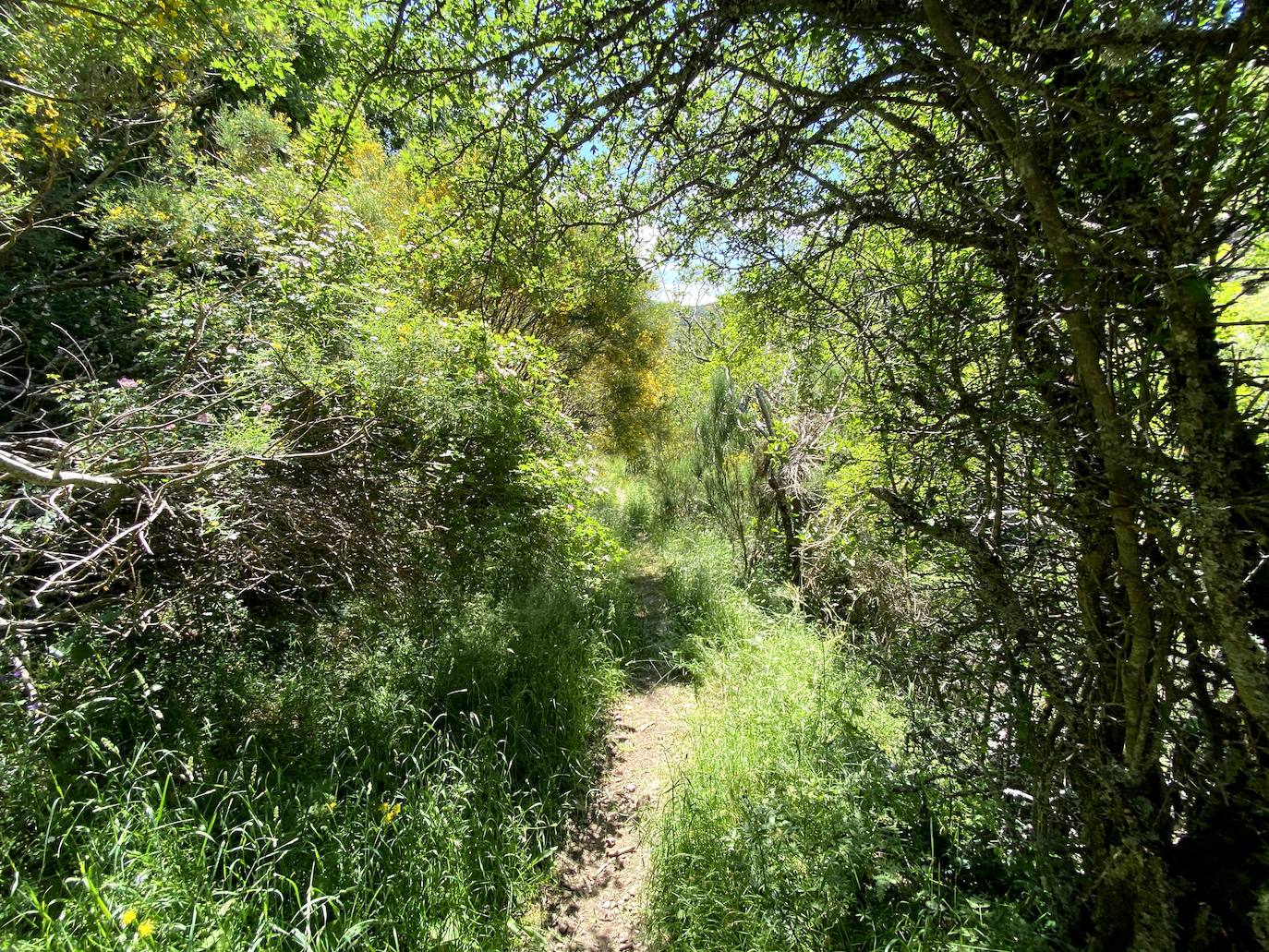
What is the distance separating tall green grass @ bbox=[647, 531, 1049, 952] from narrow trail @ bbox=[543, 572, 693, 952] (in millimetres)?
199

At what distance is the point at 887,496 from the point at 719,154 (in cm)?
161

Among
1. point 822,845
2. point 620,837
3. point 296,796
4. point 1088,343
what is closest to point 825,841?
point 822,845

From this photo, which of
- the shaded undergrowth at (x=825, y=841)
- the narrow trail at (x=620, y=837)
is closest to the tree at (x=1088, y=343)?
the shaded undergrowth at (x=825, y=841)

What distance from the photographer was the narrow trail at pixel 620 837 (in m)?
2.24

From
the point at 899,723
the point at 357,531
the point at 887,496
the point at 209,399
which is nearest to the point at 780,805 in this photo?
the point at 899,723

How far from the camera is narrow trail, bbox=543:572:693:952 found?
2.24 m

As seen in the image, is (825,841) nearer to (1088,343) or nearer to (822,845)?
(822,845)

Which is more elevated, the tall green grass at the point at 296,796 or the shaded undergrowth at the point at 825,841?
the shaded undergrowth at the point at 825,841

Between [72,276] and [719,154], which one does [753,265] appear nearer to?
[719,154]

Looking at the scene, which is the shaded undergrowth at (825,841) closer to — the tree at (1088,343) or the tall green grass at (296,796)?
the tree at (1088,343)

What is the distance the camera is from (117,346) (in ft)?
13.1

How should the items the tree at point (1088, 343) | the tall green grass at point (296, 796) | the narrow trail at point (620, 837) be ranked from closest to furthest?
the tree at point (1088, 343) → the tall green grass at point (296, 796) → the narrow trail at point (620, 837)

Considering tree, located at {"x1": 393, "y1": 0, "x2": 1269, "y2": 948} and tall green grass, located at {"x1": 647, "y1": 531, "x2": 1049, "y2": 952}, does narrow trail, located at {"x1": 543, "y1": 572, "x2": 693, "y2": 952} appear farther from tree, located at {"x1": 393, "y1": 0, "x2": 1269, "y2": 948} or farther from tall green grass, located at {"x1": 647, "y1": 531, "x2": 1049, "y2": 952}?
tree, located at {"x1": 393, "y1": 0, "x2": 1269, "y2": 948}

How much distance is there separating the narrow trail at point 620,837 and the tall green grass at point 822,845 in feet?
0.65
